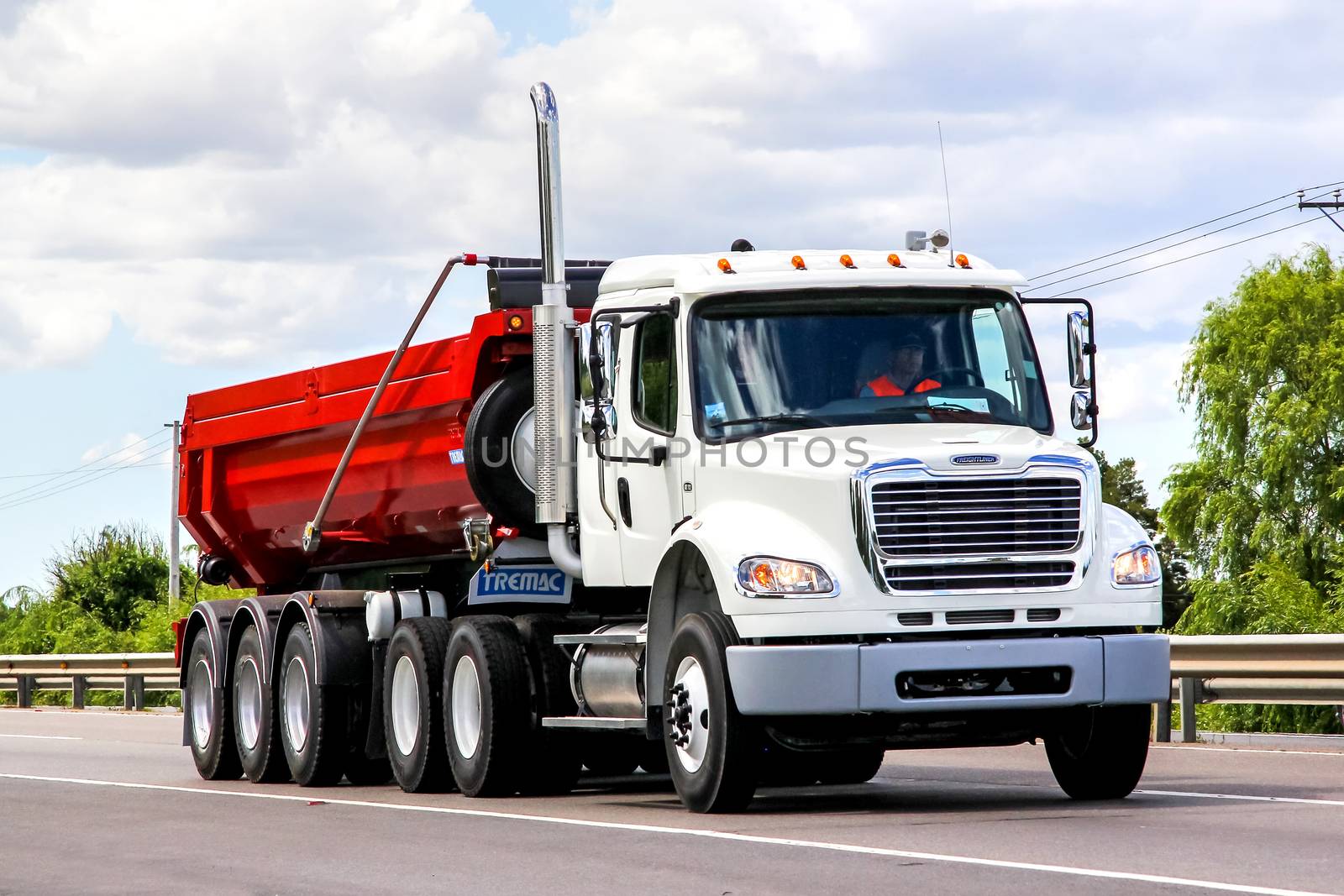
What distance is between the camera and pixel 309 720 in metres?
15.2

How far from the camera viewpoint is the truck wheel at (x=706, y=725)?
420 inches

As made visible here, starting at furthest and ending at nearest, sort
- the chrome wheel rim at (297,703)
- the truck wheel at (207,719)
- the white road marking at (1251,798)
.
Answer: the truck wheel at (207,719) → the chrome wheel rim at (297,703) → the white road marking at (1251,798)

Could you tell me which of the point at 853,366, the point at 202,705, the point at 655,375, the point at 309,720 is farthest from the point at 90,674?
the point at 853,366

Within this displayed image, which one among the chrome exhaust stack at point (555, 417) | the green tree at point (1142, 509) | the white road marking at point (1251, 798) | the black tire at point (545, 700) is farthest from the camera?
the green tree at point (1142, 509)

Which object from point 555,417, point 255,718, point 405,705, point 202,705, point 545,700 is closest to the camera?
point 555,417

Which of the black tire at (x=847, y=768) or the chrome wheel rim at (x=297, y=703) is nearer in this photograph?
the black tire at (x=847, y=768)

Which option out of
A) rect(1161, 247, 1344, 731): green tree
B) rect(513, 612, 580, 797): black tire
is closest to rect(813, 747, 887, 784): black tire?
rect(513, 612, 580, 797): black tire

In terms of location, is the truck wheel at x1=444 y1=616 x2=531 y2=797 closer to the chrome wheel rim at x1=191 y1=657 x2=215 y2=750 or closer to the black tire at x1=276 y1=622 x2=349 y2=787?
the black tire at x1=276 y1=622 x2=349 y2=787

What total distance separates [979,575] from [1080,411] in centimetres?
141

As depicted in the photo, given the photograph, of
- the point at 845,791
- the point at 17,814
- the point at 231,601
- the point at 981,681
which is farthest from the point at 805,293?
the point at 231,601

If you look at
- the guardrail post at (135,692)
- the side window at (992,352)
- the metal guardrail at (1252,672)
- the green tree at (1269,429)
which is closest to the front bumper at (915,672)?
the side window at (992,352)

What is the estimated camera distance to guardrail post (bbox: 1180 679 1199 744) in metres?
16.7

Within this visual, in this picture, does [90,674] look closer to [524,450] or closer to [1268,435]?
[524,450]

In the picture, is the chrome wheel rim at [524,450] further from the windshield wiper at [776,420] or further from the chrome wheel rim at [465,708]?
the windshield wiper at [776,420]
